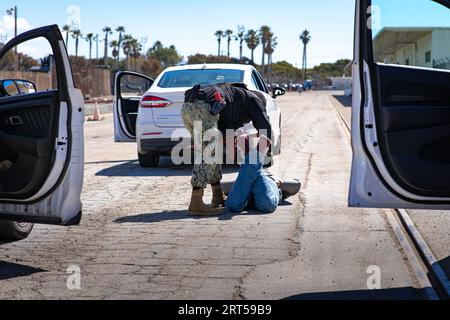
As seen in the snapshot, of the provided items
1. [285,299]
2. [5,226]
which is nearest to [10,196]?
[5,226]

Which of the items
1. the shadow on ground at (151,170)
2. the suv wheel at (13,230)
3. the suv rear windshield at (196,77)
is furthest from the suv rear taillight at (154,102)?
the suv wheel at (13,230)

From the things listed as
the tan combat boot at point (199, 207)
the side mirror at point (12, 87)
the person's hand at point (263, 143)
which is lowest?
the tan combat boot at point (199, 207)

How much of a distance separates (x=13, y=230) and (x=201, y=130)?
224 centimetres

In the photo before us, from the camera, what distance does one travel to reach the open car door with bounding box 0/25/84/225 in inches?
209

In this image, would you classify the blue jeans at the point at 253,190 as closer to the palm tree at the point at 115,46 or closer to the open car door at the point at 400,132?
the open car door at the point at 400,132

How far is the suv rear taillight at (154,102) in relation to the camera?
10.6 meters

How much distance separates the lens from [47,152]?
5352 millimetres

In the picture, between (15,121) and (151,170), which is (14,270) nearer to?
(15,121)

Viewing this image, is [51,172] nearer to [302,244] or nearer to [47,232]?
[47,232]

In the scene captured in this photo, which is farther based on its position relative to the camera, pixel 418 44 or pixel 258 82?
pixel 258 82

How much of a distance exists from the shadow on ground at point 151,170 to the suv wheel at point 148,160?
0.09 m

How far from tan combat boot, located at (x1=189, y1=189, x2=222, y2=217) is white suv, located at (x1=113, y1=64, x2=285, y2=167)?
265 centimetres

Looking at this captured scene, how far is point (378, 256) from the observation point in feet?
18.5

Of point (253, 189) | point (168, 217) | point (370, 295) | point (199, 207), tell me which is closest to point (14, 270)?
point (168, 217)
